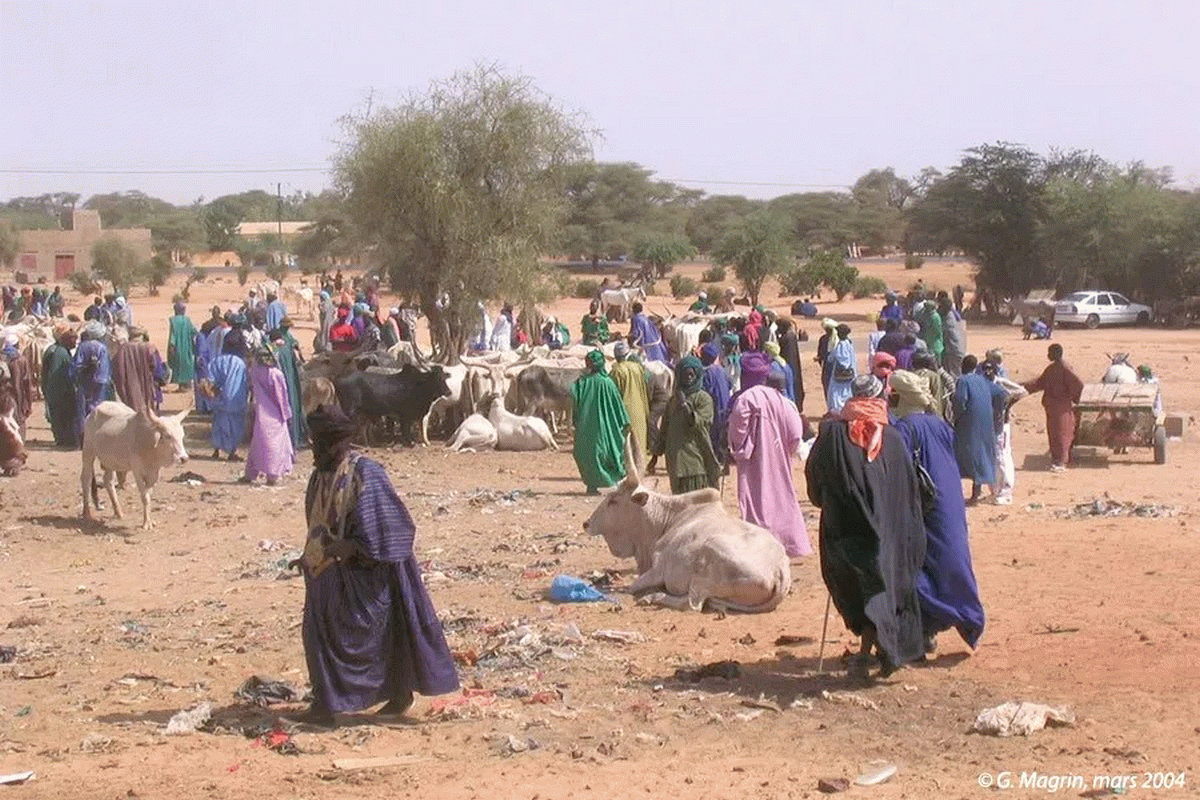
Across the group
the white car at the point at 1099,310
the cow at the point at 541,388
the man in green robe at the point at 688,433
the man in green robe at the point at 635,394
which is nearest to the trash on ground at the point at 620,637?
the man in green robe at the point at 688,433

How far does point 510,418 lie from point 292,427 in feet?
8.31

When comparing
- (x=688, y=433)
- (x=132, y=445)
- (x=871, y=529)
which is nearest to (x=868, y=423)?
(x=871, y=529)

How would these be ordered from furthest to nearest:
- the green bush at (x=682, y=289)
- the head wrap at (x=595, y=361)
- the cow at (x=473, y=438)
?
the green bush at (x=682, y=289) < the cow at (x=473, y=438) < the head wrap at (x=595, y=361)

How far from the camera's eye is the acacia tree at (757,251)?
47344mm

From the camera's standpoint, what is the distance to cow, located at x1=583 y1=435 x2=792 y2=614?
10.1 metres

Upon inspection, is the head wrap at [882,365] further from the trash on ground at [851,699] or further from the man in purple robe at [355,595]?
the man in purple robe at [355,595]

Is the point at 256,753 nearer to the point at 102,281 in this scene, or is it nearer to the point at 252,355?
the point at 252,355

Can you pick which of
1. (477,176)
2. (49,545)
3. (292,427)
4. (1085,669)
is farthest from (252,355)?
(1085,669)

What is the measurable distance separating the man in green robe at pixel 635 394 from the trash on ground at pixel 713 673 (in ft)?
26.1

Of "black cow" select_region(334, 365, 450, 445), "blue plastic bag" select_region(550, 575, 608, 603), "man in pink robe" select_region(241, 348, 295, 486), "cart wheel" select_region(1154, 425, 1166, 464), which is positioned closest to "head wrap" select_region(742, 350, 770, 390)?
"man in pink robe" select_region(241, 348, 295, 486)

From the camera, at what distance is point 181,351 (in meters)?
26.0

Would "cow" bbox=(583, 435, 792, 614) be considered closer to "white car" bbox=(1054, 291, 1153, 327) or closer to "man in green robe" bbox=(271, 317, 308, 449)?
"man in green robe" bbox=(271, 317, 308, 449)

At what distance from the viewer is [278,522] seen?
49.6 feet

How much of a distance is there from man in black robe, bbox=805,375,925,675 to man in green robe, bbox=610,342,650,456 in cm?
831
